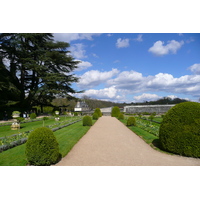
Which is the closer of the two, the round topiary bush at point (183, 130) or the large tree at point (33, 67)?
the round topiary bush at point (183, 130)

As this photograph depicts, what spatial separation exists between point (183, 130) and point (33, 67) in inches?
908

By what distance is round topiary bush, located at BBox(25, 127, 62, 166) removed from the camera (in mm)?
4723

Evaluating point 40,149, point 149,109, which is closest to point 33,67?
point 40,149

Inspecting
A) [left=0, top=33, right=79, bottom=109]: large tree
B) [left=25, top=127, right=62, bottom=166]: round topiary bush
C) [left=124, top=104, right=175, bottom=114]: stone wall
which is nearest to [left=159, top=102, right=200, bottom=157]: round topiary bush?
[left=25, top=127, right=62, bottom=166]: round topiary bush

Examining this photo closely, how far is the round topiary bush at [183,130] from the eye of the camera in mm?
5605

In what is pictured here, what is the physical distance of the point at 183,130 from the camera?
5773mm

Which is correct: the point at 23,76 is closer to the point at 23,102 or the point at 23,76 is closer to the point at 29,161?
the point at 23,102

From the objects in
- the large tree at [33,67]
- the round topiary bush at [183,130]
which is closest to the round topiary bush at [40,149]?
the round topiary bush at [183,130]

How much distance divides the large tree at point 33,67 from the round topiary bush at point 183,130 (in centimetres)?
1966

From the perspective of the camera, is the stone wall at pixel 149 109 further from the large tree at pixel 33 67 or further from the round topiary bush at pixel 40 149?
the round topiary bush at pixel 40 149

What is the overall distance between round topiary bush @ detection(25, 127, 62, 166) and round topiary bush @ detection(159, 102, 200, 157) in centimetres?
420

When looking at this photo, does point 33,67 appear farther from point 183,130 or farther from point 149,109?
point 149,109

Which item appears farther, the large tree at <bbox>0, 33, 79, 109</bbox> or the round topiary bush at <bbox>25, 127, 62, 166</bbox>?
the large tree at <bbox>0, 33, 79, 109</bbox>

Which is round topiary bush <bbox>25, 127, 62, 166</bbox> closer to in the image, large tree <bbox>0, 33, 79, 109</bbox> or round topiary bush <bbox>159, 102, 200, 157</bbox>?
round topiary bush <bbox>159, 102, 200, 157</bbox>
